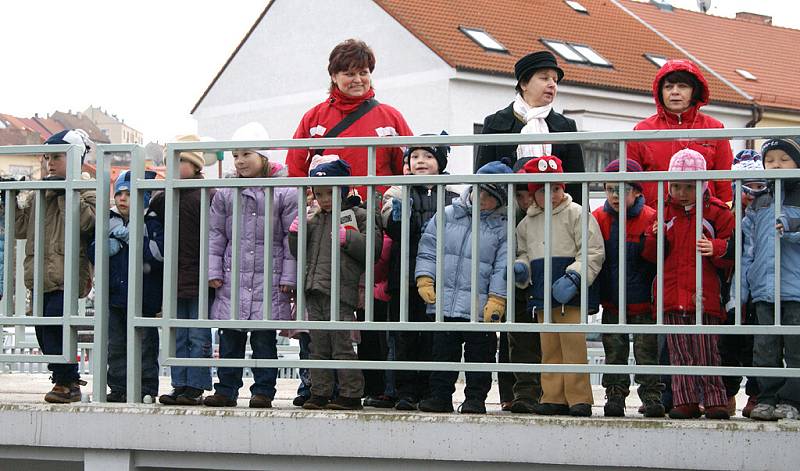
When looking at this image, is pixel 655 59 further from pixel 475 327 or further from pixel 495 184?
pixel 475 327

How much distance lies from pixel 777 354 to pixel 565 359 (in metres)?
0.82

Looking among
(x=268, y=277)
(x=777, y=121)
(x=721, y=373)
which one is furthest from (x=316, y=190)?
(x=777, y=121)

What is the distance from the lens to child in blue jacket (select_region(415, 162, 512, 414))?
17.3 feet

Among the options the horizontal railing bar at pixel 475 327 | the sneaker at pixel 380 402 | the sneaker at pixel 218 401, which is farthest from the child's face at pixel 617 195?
the sneaker at pixel 218 401

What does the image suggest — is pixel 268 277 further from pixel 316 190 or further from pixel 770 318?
pixel 770 318

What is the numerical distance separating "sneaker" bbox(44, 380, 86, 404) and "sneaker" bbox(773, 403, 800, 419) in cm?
297

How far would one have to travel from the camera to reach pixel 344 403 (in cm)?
548

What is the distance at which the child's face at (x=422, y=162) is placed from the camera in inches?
226

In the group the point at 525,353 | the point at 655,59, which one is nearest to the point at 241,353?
the point at 525,353

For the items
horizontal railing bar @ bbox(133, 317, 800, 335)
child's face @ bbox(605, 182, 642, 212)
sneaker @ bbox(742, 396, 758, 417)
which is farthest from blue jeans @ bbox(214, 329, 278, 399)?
sneaker @ bbox(742, 396, 758, 417)

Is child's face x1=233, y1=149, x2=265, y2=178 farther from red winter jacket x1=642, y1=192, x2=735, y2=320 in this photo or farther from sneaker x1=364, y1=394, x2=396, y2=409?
red winter jacket x1=642, y1=192, x2=735, y2=320

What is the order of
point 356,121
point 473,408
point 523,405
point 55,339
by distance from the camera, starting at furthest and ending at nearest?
point 356,121 < point 55,339 < point 523,405 < point 473,408

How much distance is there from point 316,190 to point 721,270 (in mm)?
1674

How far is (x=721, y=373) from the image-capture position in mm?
4812
